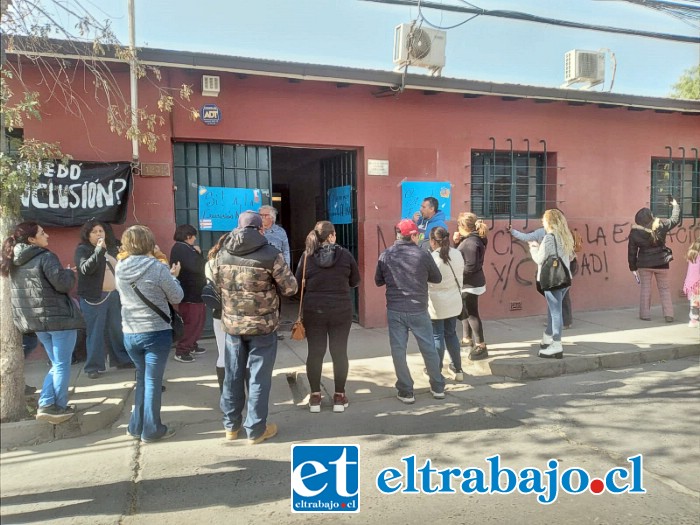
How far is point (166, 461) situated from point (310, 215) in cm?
725

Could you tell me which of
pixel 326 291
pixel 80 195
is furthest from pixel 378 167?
pixel 80 195

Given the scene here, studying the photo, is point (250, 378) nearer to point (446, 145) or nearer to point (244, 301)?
point (244, 301)

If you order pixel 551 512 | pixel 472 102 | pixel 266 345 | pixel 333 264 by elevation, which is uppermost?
pixel 472 102

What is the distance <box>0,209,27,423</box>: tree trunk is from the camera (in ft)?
13.6

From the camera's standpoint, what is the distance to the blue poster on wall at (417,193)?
808cm

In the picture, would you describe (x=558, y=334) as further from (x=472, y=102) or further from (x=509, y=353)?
(x=472, y=102)

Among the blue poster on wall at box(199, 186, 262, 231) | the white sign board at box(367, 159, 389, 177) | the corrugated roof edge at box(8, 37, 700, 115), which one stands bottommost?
the blue poster on wall at box(199, 186, 262, 231)

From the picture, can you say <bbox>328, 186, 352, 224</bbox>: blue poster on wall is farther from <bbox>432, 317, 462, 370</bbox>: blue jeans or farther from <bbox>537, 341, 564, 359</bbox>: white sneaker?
<bbox>537, 341, 564, 359</bbox>: white sneaker

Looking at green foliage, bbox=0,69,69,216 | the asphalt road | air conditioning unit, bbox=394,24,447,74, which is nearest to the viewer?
the asphalt road

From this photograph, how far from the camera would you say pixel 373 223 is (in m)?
7.93

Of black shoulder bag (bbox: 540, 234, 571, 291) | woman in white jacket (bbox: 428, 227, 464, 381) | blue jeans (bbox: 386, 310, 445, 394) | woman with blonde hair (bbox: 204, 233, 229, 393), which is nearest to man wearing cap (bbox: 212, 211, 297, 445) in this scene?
woman with blonde hair (bbox: 204, 233, 229, 393)

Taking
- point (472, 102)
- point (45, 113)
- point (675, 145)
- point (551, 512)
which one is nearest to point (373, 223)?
point (472, 102)

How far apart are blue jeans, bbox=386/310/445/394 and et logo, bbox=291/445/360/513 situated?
4.03 ft

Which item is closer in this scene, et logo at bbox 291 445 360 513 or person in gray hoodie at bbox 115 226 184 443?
et logo at bbox 291 445 360 513
